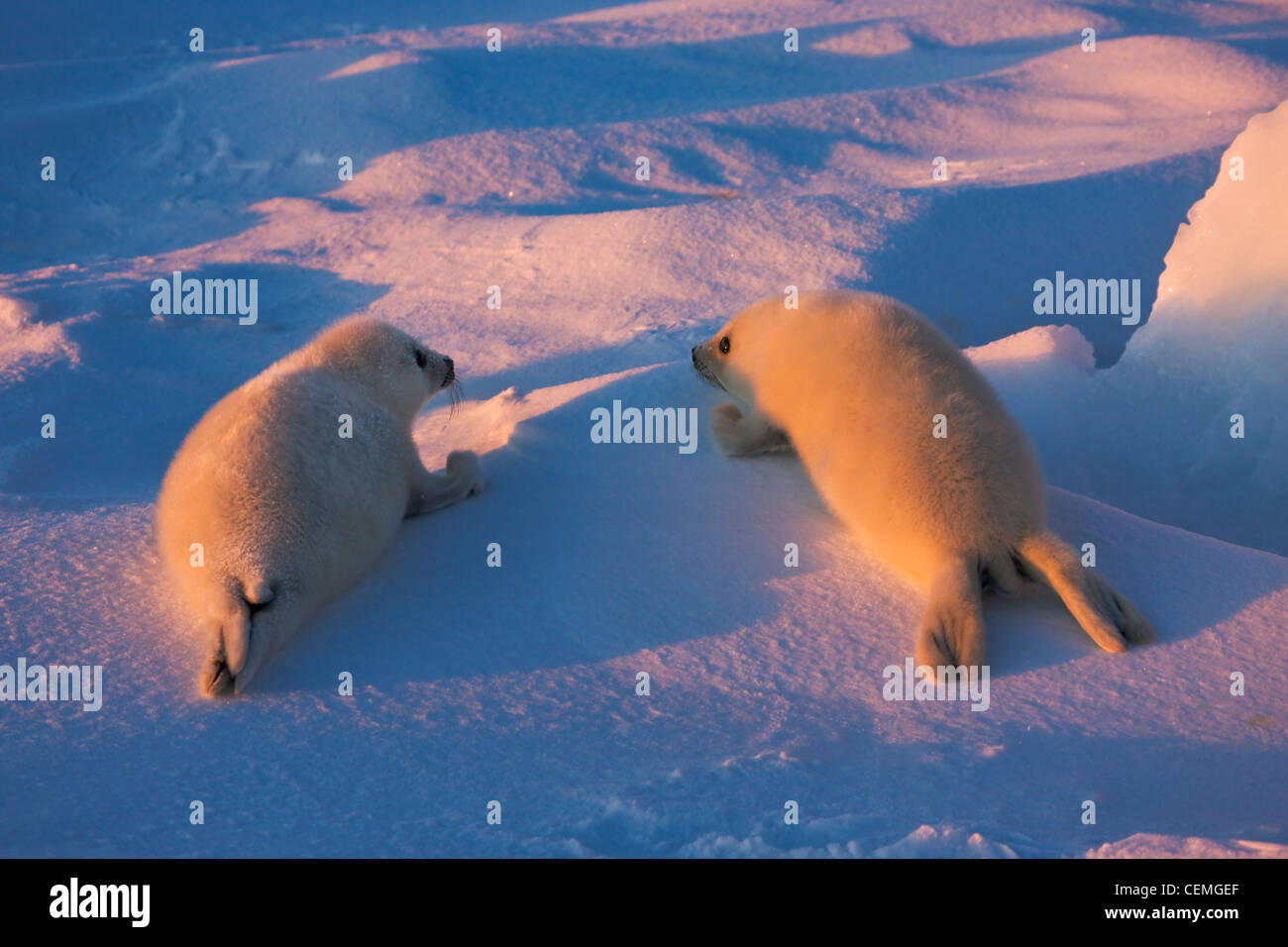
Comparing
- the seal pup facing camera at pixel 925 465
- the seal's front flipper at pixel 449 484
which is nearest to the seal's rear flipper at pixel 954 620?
the seal pup facing camera at pixel 925 465

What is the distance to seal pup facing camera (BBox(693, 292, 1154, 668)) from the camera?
8.82 feet

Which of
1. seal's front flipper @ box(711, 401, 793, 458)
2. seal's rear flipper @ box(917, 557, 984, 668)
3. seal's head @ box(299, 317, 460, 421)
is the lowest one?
seal's rear flipper @ box(917, 557, 984, 668)

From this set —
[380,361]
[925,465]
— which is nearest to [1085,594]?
[925,465]

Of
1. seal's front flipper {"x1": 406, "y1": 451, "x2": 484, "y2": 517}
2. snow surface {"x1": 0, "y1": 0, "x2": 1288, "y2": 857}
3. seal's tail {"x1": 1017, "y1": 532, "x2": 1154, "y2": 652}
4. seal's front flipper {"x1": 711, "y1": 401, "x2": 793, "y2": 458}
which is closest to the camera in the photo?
snow surface {"x1": 0, "y1": 0, "x2": 1288, "y2": 857}

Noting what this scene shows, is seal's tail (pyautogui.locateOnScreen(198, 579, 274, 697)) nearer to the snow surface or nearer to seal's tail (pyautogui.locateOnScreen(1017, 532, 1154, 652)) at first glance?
the snow surface

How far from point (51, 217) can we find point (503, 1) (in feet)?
21.8

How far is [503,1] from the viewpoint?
12094 millimetres

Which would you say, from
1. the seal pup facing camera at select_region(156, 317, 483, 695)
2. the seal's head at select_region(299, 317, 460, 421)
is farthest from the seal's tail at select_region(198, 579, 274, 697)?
the seal's head at select_region(299, 317, 460, 421)

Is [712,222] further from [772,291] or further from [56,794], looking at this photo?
[56,794]

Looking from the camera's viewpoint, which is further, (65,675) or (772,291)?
(772,291)

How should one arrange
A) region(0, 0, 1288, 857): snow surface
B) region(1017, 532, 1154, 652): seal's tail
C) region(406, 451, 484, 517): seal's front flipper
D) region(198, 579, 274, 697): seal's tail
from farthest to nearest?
region(406, 451, 484, 517): seal's front flipper, region(1017, 532, 1154, 652): seal's tail, region(198, 579, 274, 697): seal's tail, region(0, 0, 1288, 857): snow surface

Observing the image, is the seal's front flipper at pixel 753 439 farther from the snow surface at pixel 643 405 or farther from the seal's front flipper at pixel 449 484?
the seal's front flipper at pixel 449 484

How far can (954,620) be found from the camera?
104 inches
